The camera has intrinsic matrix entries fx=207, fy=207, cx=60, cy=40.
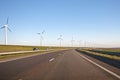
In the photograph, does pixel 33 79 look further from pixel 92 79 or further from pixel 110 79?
pixel 110 79

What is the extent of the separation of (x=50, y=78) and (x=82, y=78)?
1.51 m

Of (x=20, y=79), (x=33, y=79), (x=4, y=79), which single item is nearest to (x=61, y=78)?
(x=33, y=79)

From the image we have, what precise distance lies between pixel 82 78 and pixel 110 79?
50.7 inches

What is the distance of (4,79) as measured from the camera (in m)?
9.44

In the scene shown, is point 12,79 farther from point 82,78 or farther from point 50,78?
point 82,78

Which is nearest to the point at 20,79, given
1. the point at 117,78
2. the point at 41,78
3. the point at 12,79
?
the point at 12,79

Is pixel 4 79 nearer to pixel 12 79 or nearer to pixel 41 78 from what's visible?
pixel 12 79

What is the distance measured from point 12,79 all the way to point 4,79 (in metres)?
0.40

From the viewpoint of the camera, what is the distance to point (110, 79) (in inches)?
370

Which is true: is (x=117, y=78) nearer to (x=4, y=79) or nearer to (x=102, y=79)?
(x=102, y=79)

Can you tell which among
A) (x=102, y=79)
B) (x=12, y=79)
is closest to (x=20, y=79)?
(x=12, y=79)

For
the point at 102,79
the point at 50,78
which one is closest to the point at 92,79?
the point at 102,79

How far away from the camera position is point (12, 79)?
9.34 m

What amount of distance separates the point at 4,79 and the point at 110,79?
4.83m
